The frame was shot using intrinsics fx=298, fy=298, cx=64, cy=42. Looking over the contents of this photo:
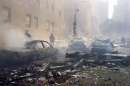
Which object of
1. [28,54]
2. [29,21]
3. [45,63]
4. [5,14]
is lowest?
[45,63]

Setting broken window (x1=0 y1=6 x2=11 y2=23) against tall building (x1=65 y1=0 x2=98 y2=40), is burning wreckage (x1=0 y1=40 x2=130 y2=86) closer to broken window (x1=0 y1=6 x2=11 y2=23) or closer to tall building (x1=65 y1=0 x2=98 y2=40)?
tall building (x1=65 y1=0 x2=98 y2=40)

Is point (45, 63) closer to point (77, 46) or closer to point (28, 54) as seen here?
point (28, 54)

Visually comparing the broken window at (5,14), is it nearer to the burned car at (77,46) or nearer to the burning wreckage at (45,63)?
the burning wreckage at (45,63)

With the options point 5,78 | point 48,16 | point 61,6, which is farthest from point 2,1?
point 5,78

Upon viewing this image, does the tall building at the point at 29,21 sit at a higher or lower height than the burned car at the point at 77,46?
higher

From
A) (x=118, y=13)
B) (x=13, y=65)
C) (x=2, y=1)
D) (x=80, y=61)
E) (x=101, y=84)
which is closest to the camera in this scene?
(x=101, y=84)

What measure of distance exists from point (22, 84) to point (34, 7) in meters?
6.41

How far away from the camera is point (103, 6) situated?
703 inches

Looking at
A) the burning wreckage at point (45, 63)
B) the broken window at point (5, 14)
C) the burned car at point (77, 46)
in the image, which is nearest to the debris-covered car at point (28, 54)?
the burning wreckage at point (45, 63)

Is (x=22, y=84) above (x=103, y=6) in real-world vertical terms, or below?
below

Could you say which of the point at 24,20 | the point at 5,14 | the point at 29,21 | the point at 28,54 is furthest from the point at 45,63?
the point at 5,14

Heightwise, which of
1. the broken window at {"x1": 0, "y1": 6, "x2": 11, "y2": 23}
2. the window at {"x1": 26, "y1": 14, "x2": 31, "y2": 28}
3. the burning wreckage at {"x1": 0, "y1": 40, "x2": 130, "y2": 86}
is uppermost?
the broken window at {"x1": 0, "y1": 6, "x2": 11, "y2": 23}

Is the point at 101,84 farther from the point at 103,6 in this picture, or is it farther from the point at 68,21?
the point at 103,6

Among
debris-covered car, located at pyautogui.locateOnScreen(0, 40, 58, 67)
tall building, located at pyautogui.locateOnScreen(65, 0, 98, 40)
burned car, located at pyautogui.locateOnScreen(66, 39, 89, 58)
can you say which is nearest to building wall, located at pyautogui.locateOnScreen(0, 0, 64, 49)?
debris-covered car, located at pyautogui.locateOnScreen(0, 40, 58, 67)
